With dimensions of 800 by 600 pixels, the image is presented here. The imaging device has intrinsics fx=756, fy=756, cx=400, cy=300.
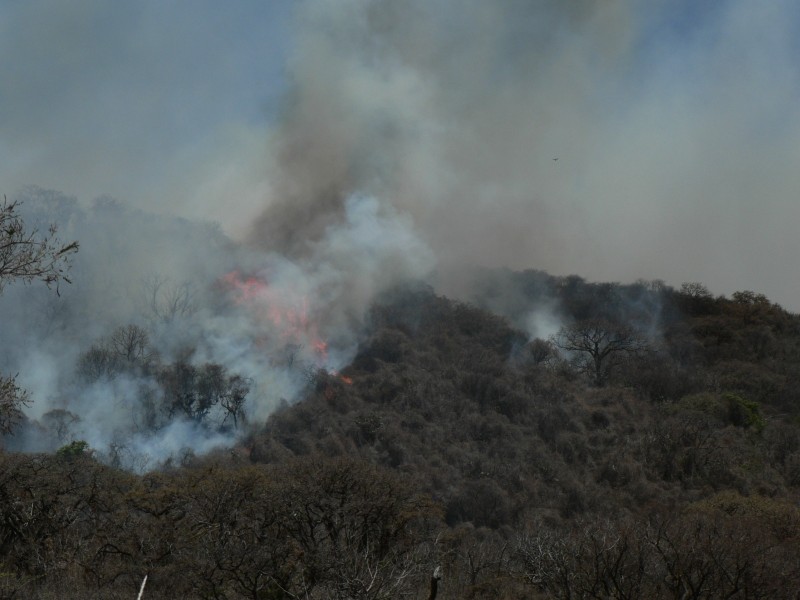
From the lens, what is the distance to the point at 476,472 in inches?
2650

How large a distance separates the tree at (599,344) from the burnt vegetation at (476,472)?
1.18 feet

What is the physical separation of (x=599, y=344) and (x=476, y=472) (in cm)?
3580

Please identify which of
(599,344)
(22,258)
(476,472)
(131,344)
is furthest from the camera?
(599,344)

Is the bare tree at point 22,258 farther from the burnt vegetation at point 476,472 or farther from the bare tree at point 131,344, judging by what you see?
the bare tree at point 131,344

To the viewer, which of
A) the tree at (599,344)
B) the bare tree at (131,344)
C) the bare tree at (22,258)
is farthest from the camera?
the tree at (599,344)

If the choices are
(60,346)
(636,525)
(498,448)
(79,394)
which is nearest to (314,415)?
(498,448)

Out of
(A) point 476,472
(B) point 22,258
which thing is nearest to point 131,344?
(A) point 476,472

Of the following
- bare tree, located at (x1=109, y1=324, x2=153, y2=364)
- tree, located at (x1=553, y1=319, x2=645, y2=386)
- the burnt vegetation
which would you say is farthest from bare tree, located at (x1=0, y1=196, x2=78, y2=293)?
tree, located at (x1=553, y1=319, x2=645, y2=386)

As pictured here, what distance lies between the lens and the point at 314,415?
74812 mm

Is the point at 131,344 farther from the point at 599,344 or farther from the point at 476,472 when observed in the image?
the point at 599,344

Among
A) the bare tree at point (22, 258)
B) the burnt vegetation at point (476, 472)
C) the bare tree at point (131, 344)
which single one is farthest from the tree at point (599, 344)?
the bare tree at point (22, 258)

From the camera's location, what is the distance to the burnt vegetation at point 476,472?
3134cm

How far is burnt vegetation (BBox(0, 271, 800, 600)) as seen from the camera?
1234 inches

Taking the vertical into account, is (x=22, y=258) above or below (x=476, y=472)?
below
